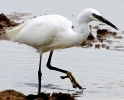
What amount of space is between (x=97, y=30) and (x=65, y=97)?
7869 millimetres

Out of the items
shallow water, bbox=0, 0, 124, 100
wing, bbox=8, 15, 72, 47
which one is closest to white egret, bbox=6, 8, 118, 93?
wing, bbox=8, 15, 72, 47

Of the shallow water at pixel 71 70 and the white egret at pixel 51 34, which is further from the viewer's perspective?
the shallow water at pixel 71 70

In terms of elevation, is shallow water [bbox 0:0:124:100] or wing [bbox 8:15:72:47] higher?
wing [bbox 8:15:72:47]

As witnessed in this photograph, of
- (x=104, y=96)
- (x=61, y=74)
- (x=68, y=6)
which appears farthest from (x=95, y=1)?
(x=104, y=96)

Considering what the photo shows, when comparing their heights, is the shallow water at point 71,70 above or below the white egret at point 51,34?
below

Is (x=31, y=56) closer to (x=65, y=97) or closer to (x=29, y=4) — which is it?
(x=65, y=97)

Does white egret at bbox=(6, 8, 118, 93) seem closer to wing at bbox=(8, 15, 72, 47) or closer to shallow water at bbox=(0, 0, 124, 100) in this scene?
wing at bbox=(8, 15, 72, 47)

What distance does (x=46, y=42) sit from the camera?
11.3 metres

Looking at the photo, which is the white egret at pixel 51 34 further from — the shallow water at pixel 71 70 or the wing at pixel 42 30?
the shallow water at pixel 71 70

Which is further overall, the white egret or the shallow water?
the shallow water

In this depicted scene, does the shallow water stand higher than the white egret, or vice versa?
the white egret

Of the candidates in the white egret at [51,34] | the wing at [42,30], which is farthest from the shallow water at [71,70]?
the wing at [42,30]

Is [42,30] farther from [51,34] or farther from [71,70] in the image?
[71,70]

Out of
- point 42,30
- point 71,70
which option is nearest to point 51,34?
point 42,30
